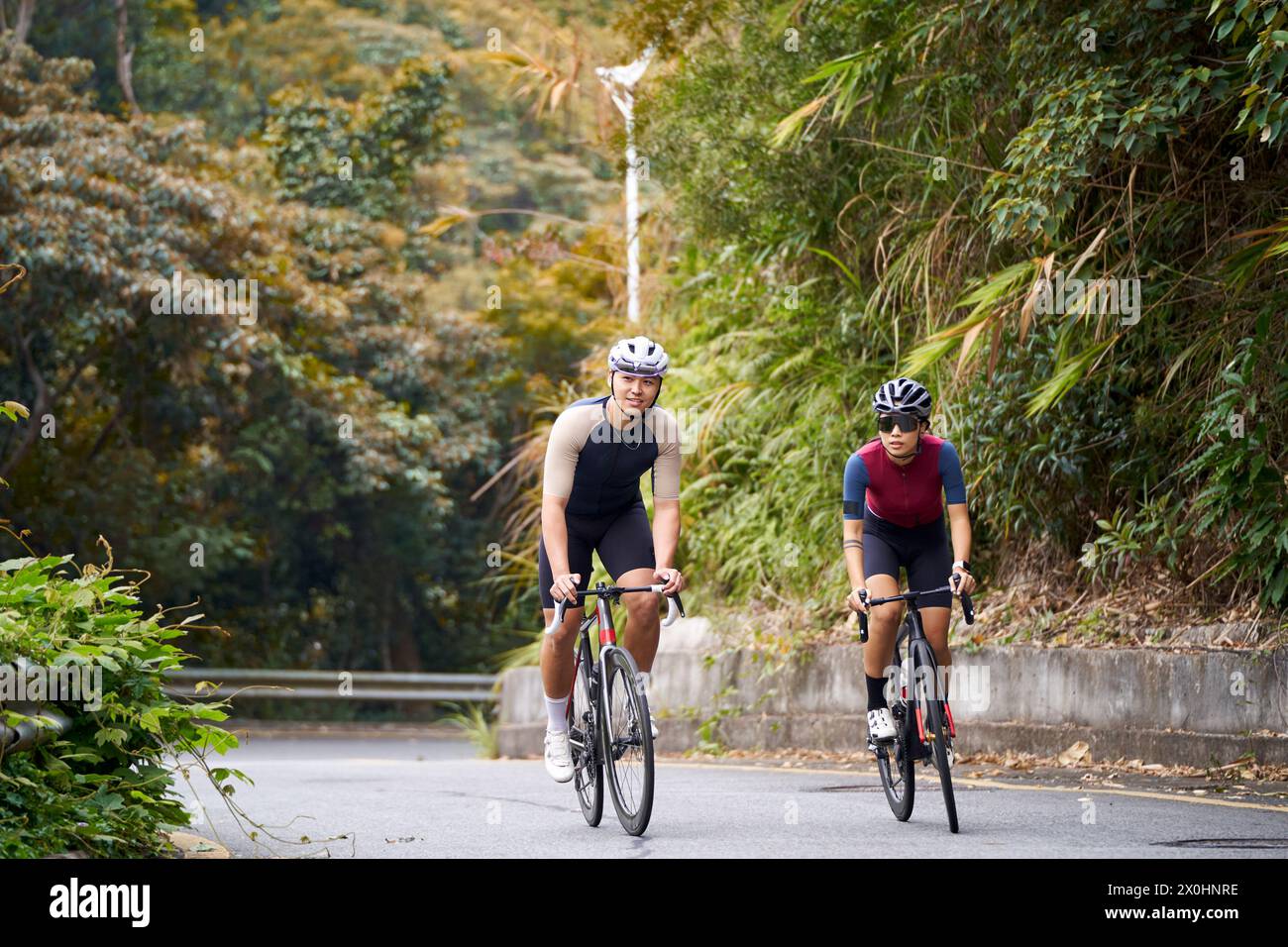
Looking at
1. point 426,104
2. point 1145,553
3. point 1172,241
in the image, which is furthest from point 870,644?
point 426,104

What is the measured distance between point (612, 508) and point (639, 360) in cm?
96

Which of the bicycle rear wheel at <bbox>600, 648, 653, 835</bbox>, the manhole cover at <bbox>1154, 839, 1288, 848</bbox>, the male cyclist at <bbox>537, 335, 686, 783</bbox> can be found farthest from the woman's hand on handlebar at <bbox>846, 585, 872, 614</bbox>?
the manhole cover at <bbox>1154, 839, 1288, 848</bbox>

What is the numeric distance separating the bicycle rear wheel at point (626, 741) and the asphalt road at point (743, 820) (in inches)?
6.0

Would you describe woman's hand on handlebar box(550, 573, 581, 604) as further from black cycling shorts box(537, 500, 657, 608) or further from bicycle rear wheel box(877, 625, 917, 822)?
bicycle rear wheel box(877, 625, 917, 822)

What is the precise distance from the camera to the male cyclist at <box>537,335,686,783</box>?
7.50 metres

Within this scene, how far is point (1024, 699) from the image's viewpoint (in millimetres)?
11312

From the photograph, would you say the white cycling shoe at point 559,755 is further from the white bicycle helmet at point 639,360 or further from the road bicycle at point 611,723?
the white bicycle helmet at point 639,360

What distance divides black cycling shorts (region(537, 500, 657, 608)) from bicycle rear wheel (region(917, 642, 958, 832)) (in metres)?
1.45

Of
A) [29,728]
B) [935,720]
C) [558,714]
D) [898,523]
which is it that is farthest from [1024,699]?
[29,728]

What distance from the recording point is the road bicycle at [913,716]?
7668 millimetres

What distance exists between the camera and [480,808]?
9.45m

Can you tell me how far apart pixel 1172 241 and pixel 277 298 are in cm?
1645

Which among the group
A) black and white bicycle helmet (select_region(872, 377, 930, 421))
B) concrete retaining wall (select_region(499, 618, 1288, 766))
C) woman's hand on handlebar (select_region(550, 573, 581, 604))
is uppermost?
black and white bicycle helmet (select_region(872, 377, 930, 421))

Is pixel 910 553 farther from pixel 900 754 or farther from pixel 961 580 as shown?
pixel 900 754
